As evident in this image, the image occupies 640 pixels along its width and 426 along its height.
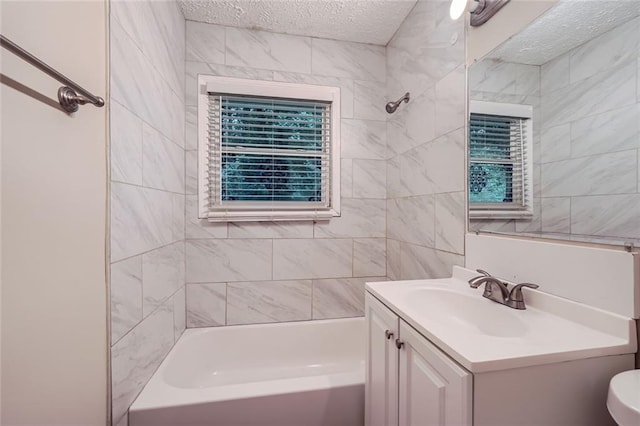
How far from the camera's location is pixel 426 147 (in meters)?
1.53

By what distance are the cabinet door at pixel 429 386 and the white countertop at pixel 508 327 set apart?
1.3 inches

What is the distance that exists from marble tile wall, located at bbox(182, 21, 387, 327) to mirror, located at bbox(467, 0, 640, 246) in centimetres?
93

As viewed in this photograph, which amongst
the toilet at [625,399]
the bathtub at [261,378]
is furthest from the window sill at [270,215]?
the toilet at [625,399]

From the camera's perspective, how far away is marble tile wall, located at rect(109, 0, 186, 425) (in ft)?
3.28

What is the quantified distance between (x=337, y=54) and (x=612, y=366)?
7.00 ft

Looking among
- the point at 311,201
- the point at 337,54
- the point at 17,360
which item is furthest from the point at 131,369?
the point at 337,54

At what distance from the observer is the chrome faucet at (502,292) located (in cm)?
90

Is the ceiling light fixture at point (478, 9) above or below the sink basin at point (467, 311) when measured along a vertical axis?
above

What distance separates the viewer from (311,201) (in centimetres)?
197

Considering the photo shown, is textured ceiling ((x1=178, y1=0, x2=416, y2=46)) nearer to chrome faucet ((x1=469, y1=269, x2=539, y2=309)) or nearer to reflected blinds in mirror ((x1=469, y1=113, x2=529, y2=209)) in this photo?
reflected blinds in mirror ((x1=469, y1=113, x2=529, y2=209))

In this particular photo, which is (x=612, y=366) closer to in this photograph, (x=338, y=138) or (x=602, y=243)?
(x=602, y=243)

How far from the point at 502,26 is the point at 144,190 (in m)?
1.68

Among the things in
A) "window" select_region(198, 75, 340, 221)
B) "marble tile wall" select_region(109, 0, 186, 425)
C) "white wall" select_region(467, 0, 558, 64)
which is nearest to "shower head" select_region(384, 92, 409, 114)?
"window" select_region(198, 75, 340, 221)

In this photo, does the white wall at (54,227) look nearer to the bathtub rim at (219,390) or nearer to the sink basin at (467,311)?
the bathtub rim at (219,390)
